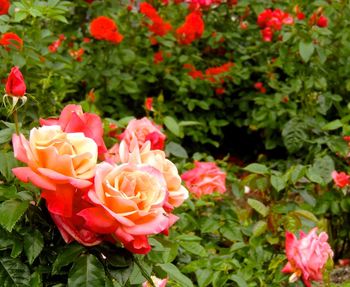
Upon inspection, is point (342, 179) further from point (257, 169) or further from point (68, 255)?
point (68, 255)

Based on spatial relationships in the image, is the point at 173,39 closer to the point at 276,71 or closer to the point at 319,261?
the point at 276,71

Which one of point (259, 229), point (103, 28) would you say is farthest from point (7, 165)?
point (103, 28)

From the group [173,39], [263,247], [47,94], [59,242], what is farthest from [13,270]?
[173,39]

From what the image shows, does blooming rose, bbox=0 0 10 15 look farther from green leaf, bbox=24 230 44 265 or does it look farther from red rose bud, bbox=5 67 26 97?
green leaf, bbox=24 230 44 265

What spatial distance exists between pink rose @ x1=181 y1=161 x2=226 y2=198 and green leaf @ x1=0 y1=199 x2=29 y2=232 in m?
1.20

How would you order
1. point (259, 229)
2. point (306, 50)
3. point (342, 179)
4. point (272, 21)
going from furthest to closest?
point (272, 21) < point (306, 50) < point (342, 179) < point (259, 229)

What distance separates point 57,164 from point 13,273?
24 centimetres

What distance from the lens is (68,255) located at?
3.86ft

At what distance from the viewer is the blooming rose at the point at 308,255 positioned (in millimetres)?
1760

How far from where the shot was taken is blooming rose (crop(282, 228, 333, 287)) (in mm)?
1760

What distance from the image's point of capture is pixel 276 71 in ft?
15.0

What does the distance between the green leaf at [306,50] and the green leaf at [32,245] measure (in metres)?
2.26

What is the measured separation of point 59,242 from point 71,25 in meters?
3.08

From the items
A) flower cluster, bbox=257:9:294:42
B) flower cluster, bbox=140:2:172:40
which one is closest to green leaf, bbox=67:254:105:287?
flower cluster, bbox=257:9:294:42
